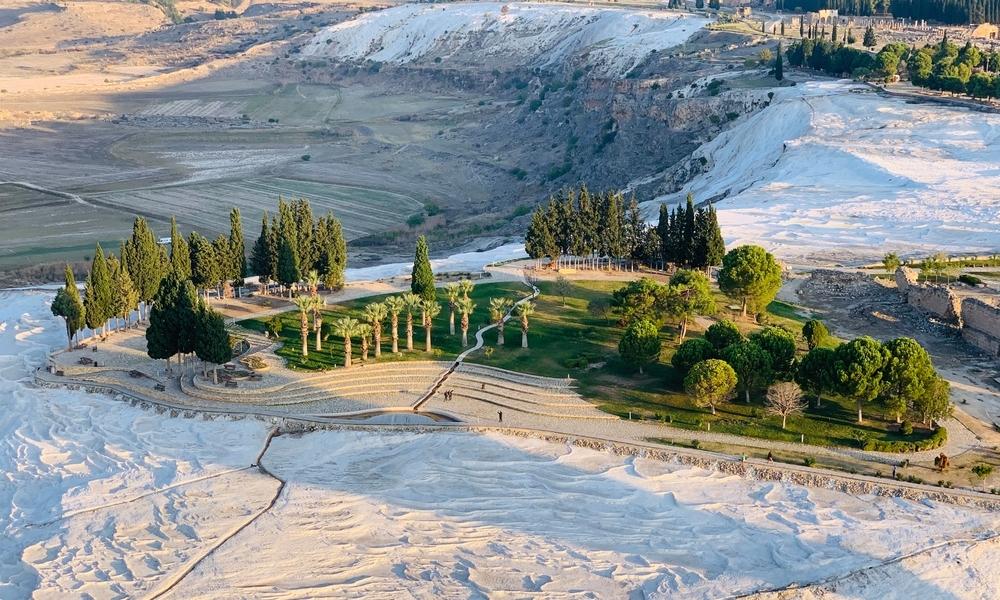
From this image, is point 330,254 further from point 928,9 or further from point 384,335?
point 928,9

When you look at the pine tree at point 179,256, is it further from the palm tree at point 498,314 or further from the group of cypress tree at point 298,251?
the palm tree at point 498,314

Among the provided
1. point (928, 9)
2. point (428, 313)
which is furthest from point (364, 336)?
point (928, 9)

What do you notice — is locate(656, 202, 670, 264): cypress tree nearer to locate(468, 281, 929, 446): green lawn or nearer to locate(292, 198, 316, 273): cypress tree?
locate(468, 281, 929, 446): green lawn

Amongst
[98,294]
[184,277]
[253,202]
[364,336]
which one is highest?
[184,277]

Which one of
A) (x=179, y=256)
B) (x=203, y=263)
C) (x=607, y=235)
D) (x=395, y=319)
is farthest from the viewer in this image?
(x=607, y=235)

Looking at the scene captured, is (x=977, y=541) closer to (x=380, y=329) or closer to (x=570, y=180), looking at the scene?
(x=380, y=329)

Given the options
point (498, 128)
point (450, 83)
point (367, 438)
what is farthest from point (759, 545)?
point (450, 83)

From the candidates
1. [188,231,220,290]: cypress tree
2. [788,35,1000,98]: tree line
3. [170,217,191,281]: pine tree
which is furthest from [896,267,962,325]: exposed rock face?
[788,35,1000,98]: tree line
